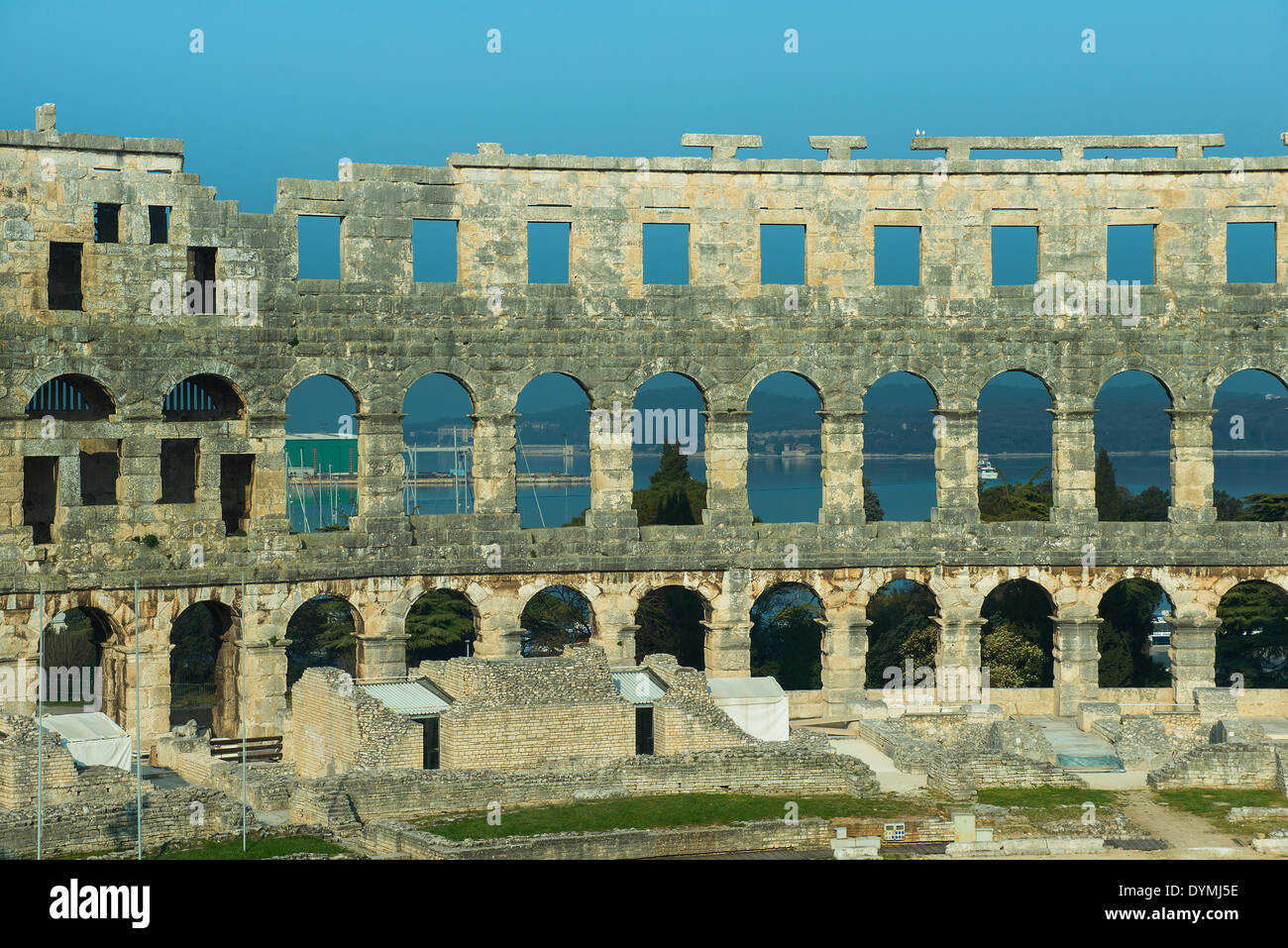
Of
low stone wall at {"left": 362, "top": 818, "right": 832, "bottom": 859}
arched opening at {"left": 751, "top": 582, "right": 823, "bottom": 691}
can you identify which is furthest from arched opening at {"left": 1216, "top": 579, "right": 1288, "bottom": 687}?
low stone wall at {"left": 362, "top": 818, "right": 832, "bottom": 859}

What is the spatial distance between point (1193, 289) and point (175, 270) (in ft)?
80.1

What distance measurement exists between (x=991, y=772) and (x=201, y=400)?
21318 millimetres

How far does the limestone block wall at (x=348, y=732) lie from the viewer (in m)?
37.4

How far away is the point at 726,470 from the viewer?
163 ft

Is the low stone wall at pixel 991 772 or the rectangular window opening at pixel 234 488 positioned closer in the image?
the low stone wall at pixel 991 772

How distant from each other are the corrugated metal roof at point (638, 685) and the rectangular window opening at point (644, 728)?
0.18 m

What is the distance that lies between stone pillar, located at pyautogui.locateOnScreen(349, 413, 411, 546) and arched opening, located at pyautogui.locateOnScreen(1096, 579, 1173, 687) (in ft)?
65.2

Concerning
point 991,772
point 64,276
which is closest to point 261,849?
point 991,772

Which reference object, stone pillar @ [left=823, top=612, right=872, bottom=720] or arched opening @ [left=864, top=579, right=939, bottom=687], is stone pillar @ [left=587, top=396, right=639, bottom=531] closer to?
stone pillar @ [left=823, top=612, right=872, bottom=720]

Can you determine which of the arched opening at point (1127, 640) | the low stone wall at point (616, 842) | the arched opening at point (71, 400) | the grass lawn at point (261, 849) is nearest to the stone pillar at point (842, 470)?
the arched opening at point (1127, 640)

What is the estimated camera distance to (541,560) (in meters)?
48.4

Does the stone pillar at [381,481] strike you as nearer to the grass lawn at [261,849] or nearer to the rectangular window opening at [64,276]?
the rectangular window opening at [64,276]

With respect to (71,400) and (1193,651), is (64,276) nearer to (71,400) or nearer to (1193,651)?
(71,400)

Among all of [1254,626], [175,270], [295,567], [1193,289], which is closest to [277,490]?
[295,567]
